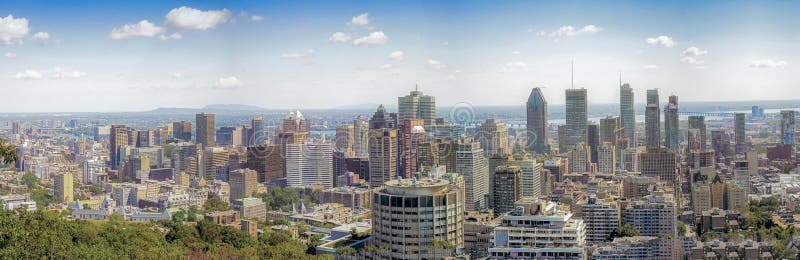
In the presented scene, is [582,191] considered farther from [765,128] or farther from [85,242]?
[85,242]

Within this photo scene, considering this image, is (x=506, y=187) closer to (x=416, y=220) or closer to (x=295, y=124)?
(x=416, y=220)

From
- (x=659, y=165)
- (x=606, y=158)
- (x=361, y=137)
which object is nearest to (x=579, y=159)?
(x=606, y=158)

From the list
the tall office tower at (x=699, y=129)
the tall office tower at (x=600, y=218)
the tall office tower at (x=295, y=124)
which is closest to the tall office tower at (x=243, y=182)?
the tall office tower at (x=295, y=124)

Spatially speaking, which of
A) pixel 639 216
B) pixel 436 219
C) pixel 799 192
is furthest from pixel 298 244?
pixel 799 192

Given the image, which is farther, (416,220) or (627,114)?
(627,114)

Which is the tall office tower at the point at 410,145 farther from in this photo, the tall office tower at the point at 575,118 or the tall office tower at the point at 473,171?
the tall office tower at the point at 575,118

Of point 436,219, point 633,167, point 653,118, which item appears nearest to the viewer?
point 436,219
